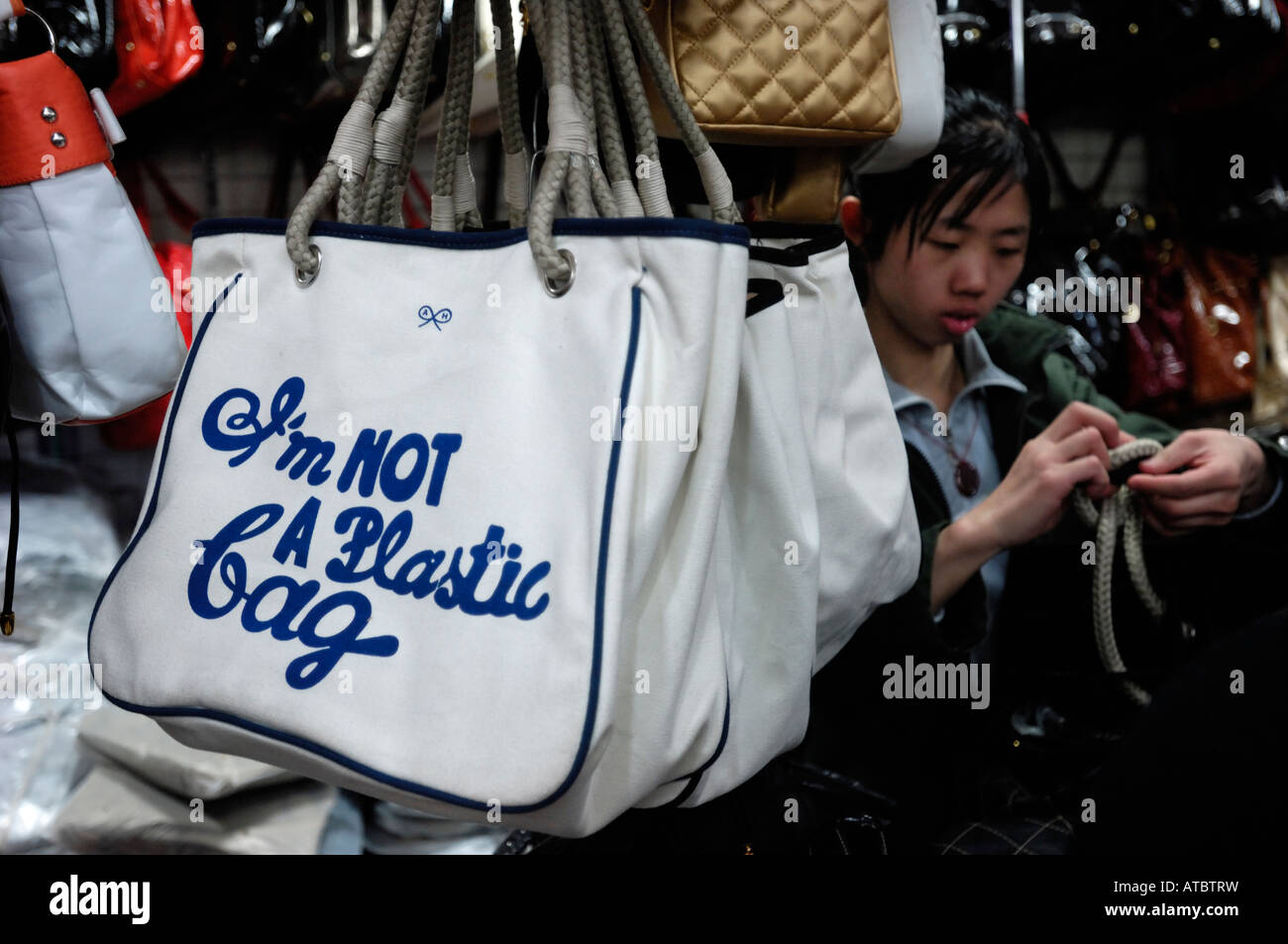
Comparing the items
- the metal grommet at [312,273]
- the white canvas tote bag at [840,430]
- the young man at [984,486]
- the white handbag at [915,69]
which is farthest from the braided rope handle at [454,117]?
the young man at [984,486]

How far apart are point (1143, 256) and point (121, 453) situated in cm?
163

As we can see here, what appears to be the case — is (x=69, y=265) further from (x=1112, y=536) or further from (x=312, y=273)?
(x=1112, y=536)

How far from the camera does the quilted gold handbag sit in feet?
2.42

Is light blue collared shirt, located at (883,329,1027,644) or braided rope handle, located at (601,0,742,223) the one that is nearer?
braided rope handle, located at (601,0,742,223)

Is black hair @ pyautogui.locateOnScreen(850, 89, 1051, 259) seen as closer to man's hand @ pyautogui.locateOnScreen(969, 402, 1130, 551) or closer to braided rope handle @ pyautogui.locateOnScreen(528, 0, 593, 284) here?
man's hand @ pyautogui.locateOnScreen(969, 402, 1130, 551)

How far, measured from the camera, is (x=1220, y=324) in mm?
1845

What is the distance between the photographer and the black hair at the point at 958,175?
1.16 meters

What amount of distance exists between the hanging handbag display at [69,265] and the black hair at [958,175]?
73 cm

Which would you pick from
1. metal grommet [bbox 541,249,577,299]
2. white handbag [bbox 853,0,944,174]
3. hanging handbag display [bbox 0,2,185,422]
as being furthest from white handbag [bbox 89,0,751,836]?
white handbag [bbox 853,0,944,174]

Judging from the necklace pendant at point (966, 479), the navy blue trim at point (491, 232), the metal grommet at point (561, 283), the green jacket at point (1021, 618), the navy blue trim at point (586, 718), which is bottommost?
Answer: the green jacket at point (1021, 618)

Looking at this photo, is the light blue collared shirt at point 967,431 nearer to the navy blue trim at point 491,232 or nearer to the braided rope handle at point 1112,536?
the braided rope handle at point 1112,536

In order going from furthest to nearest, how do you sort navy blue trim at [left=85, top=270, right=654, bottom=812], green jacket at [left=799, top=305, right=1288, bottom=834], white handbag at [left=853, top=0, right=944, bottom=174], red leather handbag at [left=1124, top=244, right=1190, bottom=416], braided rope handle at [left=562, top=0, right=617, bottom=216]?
red leather handbag at [left=1124, top=244, right=1190, bottom=416] → green jacket at [left=799, top=305, right=1288, bottom=834] → white handbag at [left=853, top=0, right=944, bottom=174] → braided rope handle at [left=562, top=0, right=617, bottom=216] → navy blue trim at [left=85, top=270, right=654, bottom=812]

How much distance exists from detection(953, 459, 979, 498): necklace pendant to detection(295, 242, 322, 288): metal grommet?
83cm

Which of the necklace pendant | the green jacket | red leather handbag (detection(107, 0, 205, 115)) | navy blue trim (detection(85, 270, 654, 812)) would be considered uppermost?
red leather handbag (detection(107, 0, 205, 115))
